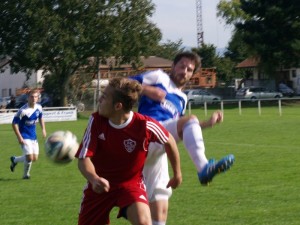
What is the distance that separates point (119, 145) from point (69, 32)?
4900 centimetres

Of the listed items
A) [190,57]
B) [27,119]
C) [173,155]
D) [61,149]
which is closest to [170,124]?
[190,57]

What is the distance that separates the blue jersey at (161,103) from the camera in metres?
7.18

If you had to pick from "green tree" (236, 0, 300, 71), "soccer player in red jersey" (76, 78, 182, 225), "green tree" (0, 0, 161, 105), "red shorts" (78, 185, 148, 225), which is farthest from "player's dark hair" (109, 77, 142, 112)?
"green tree" (236, 0, 300, 71)

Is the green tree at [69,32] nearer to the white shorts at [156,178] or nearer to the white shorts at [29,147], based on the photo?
the white shorts at [29,147]

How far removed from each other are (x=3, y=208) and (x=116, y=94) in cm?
534

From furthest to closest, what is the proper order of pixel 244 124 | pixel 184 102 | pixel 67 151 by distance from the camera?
pixel 244 124
pixel 184 102
pixel 67 151

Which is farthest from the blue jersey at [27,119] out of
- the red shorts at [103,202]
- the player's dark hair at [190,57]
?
the red shorts at [103,202]

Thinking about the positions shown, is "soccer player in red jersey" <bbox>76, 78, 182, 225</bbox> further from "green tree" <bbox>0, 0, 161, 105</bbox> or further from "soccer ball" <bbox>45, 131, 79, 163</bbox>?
"green tree" <bbox>0, 0, 161, 105</bbox>

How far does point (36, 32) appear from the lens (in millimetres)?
54406

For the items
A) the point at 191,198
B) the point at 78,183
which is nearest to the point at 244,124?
the point at 78,183

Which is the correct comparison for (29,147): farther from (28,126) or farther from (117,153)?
(117,153)

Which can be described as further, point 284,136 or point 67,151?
point 284,136

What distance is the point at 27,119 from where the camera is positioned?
15117 mm

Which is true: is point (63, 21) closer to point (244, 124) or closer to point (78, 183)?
point (244, 124)
